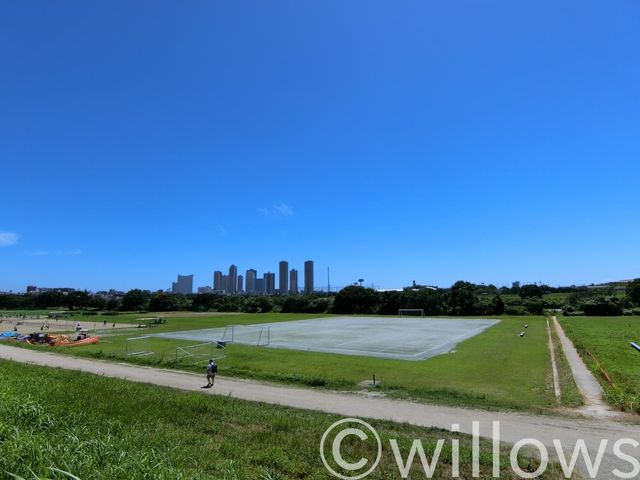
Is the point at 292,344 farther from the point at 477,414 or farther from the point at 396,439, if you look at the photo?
the point at 396,439

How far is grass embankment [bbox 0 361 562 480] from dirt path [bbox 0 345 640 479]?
7.03 feet

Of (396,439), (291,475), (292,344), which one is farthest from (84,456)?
(292,344)

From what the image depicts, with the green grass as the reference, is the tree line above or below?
above

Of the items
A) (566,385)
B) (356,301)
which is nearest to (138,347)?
(566,385)

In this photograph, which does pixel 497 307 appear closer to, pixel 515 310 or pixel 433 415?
pixel 515 310

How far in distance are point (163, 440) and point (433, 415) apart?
420 inches

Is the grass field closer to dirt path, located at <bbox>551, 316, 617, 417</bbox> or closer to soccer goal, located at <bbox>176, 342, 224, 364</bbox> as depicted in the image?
dirt path, located at <bbox>551, 316, 617, 417</bbox>

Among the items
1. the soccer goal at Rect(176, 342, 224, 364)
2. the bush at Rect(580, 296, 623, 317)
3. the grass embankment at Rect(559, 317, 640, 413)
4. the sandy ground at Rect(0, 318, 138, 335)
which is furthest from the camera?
the bush at Rect(580, 296, 623, 317)

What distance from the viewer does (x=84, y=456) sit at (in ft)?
20.4

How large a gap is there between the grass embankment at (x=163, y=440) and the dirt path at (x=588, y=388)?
8841mm

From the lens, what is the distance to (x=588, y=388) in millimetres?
21906

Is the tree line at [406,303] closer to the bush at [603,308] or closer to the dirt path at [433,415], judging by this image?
the bush at [603,308]

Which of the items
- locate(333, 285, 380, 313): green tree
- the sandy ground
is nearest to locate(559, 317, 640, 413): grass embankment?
the sandy ground

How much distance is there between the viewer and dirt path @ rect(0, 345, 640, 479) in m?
12.7
